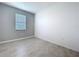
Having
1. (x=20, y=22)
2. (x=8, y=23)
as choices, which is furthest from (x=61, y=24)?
(x=8, y=23)

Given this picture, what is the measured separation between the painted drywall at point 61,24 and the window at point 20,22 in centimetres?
123

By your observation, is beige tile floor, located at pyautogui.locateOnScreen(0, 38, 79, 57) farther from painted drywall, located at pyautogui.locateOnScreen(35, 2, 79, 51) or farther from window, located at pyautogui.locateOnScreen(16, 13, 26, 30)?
window, located at pyautogui.locateOnScreen(16, 13, 26, 30)

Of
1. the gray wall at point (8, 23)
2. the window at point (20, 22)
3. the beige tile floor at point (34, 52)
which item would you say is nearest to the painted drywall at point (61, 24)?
the beige tile floor at point (34, 52)

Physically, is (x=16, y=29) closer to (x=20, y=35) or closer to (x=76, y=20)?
(x=20, y=35)

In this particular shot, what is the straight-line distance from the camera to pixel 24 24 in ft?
16.3

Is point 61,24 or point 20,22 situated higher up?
point 20,22

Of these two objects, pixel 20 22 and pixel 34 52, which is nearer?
pixel 34 52

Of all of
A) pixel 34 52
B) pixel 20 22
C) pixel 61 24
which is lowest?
pixel 34 52

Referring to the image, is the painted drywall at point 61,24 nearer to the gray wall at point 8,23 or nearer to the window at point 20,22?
the window at point 20,22

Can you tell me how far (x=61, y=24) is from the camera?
3414mm

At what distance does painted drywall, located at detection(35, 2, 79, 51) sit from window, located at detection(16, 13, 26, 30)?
1227 mm

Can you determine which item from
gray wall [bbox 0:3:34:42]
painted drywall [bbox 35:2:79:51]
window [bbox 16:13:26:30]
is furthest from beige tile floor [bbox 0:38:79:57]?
window [bbox 16:13:26:30]

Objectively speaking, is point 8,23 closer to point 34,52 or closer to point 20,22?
point 20,22

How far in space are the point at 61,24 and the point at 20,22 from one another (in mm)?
2685
